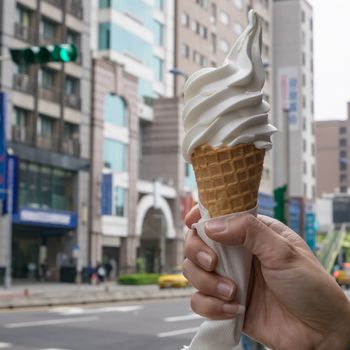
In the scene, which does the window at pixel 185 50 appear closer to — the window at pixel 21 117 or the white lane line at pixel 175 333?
the window at pixel 21 117

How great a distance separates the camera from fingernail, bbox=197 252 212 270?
242 centimetres

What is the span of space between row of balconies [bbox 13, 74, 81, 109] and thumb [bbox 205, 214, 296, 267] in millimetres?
35989

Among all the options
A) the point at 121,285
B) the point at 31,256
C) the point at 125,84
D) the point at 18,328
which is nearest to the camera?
the point at 18,328

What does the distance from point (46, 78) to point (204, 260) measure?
38.8 meters

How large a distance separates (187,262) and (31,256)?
4003 centimetres

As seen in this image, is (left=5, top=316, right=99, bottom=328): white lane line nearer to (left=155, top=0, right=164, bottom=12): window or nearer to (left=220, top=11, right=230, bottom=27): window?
(left=155, top=0, right=164, bottom=12): window

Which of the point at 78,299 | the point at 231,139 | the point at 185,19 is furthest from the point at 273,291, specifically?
the point at 185,19

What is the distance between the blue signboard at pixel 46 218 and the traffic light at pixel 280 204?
2484cm

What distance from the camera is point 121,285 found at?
127ft

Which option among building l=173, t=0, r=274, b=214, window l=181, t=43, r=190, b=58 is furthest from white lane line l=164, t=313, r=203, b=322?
window l=181, t=43, r=190, b=58

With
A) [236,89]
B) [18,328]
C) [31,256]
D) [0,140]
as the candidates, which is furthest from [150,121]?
[236,89]

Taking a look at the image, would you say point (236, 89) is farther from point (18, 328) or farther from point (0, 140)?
point (0, 140)

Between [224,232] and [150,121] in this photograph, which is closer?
[224,232]

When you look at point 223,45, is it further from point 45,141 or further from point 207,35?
point 45,141
